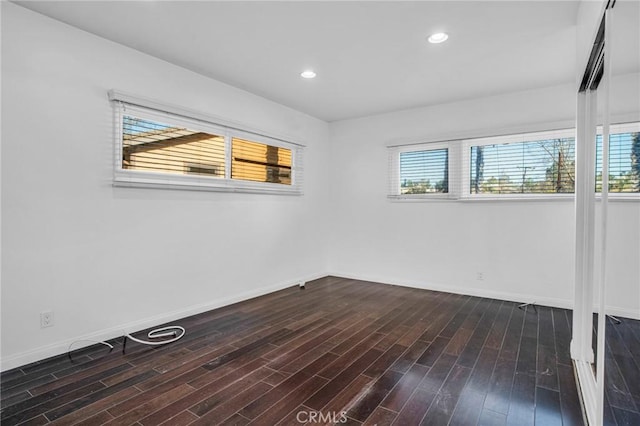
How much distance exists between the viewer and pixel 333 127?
5512mm

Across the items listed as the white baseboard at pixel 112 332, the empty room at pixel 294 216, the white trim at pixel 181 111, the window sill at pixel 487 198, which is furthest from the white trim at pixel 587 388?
the white trim at pixel 181 111

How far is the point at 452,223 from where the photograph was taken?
439 centimetres

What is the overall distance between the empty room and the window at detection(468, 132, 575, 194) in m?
0.02

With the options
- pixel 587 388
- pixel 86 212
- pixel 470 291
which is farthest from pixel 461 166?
pixel 86 212

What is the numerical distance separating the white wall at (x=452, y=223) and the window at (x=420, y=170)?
0.15 meters

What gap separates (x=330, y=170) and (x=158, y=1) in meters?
3.60

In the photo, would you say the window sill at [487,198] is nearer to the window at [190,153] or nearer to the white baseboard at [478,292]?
the white baseboard at [478,292]

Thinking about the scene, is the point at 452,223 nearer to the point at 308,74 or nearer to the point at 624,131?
the point at 308,74

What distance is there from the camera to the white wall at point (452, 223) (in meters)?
3.75

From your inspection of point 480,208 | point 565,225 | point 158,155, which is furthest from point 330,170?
point 565,225

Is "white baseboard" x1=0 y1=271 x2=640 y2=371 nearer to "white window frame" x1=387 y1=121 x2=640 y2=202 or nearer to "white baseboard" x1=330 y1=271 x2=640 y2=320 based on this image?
"white baseboard" x1=330 y1=271 x2=640 y2=320

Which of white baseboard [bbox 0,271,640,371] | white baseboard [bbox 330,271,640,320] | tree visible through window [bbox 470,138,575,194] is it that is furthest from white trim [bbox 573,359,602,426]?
tree visible through window [bbox 470,138,575,194]

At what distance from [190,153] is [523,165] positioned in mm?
3845

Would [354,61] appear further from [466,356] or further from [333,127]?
[466,356]
